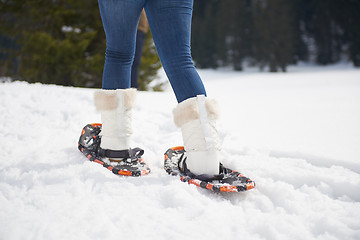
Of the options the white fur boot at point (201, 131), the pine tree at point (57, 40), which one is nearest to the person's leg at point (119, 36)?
the white fur boot at point (201, 131)

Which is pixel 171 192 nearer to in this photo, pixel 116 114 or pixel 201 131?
pixel 201 131

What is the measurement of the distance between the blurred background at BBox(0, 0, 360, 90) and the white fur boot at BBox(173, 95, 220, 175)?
407cm

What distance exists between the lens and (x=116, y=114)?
3.35ft

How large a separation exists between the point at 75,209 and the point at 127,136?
427mm

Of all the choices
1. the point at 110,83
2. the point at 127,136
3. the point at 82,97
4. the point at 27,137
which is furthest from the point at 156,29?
the point at 82,97

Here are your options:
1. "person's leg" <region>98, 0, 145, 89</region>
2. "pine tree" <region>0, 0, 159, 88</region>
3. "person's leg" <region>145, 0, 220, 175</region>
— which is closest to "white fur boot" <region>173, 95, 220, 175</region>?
"person's leg" <region>145, 0, 220, 175</region>

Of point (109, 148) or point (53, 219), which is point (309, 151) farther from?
point (53, 219)

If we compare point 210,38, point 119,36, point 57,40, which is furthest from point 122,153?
point 210,38

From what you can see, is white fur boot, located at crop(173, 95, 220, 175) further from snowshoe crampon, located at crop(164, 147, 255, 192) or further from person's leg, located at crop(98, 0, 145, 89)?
person's leg, located at crop(98, 0, 145, 89)

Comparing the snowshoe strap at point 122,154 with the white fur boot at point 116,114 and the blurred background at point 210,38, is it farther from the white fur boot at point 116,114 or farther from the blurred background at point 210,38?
the blurred background at point 210,38

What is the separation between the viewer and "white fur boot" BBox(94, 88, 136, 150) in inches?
40.0

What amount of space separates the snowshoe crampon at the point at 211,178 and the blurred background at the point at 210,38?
13.1 feet

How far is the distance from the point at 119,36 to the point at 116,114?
0.97 ft

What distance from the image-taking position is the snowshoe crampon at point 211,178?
0.78m
